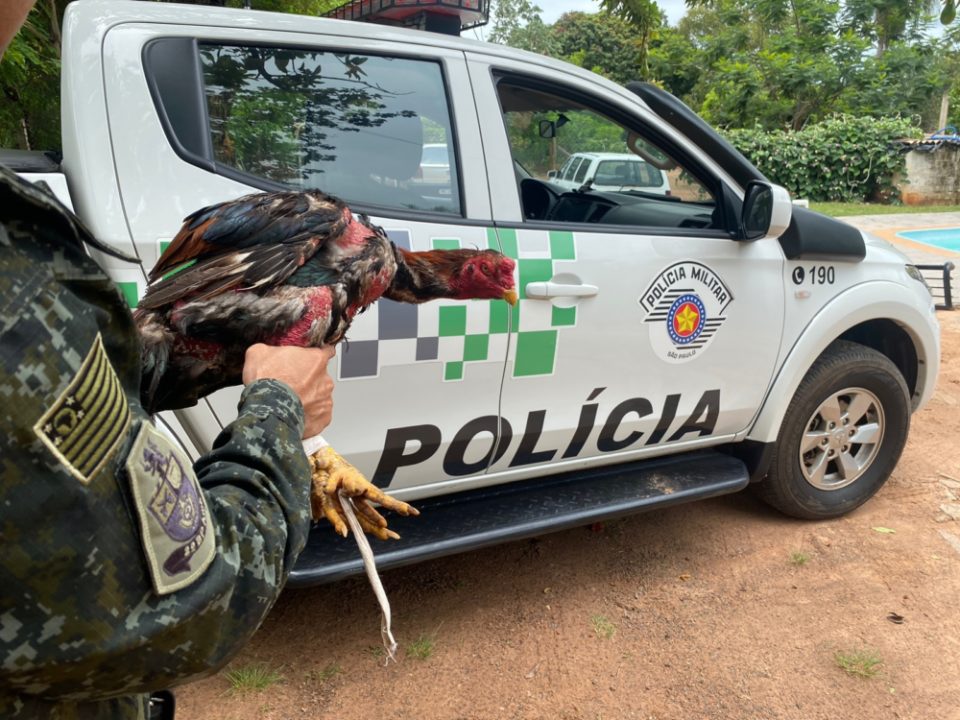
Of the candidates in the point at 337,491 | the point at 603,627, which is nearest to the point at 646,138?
the point at 603,627

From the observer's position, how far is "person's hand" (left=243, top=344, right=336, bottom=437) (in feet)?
3.19

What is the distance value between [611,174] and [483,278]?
4.98ft

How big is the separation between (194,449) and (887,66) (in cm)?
2465

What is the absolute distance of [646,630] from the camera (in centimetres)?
255

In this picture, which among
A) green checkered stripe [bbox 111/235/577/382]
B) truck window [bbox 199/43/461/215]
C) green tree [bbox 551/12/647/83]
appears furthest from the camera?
green tree [bbox 551/12/647/83]

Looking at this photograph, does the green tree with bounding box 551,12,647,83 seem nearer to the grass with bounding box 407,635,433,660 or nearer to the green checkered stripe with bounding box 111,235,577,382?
the green checkered stripe with bounding box 111,235,577,382

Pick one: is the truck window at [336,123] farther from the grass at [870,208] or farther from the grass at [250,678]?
the grass at [870,208]

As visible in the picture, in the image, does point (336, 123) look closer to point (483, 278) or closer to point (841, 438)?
point (483, 278)

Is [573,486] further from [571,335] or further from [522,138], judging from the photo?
[522,138]

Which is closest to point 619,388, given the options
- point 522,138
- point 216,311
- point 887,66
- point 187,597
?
point 522,138

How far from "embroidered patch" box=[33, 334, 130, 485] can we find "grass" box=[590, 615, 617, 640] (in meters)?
2.15

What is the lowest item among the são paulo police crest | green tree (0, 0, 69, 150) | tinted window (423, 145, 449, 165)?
the são paulo police crest

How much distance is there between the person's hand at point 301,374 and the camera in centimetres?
97

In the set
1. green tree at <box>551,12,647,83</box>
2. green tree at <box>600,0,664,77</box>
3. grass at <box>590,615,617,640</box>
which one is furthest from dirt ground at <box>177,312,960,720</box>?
green tree at <box>551,12,647,83</box>
